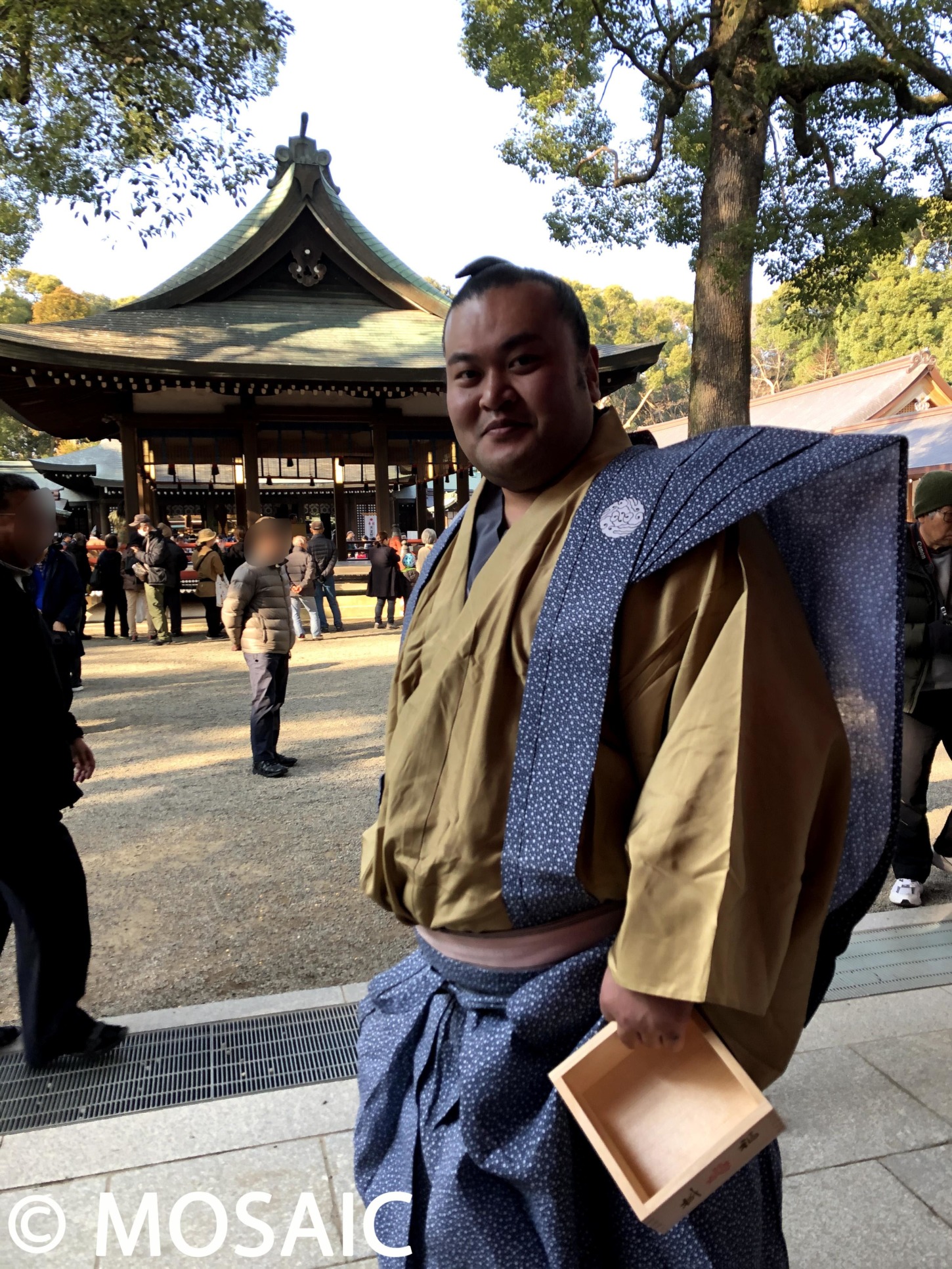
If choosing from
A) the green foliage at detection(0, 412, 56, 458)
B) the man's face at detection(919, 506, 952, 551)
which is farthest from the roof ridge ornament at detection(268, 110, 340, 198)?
the green foliage at detection(0, 412, 56, 458)

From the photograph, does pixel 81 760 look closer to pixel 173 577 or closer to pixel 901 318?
pixel 173 577

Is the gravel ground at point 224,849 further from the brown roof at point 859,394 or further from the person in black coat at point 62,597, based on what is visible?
the brown roof at point 859,394

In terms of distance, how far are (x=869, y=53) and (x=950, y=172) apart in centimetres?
126

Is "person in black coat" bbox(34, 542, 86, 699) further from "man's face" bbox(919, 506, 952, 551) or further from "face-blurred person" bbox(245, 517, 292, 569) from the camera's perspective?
"man's face" bbox(919, 506, 952, 551)

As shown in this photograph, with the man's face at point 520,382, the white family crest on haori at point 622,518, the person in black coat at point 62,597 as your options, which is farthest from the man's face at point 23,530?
the person in black coat at point 62,597

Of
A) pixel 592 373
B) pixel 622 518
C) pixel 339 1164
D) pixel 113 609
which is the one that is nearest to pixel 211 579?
pixel 113 609

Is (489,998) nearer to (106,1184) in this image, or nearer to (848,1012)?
(106,1184)

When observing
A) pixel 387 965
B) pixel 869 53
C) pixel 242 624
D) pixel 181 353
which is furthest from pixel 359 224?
A: pixel 387 965

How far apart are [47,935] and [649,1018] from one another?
2007 mm

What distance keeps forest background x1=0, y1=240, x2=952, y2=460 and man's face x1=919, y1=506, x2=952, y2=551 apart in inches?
232

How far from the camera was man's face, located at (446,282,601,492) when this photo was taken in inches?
50.6

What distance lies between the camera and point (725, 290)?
7.23m

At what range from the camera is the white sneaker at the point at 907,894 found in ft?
11.4

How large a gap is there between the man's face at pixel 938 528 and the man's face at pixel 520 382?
263 centimetres
